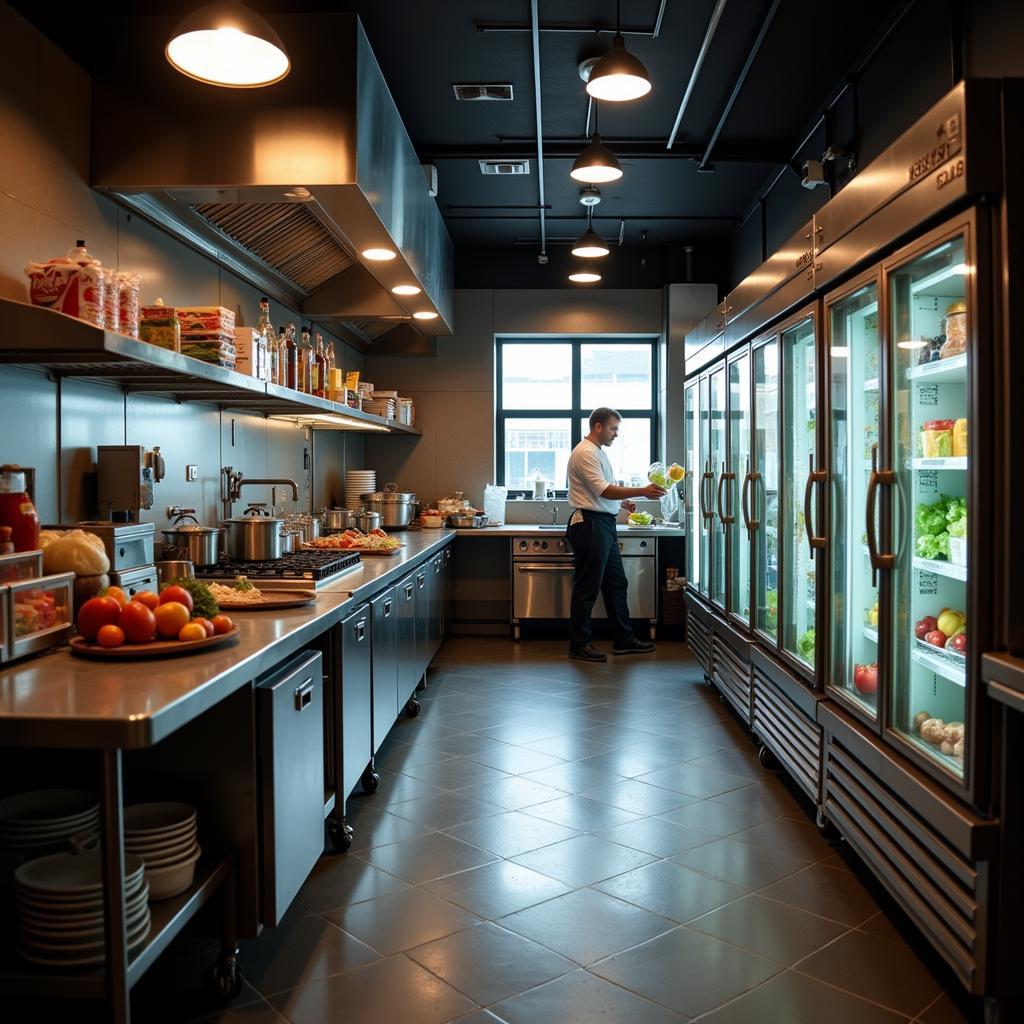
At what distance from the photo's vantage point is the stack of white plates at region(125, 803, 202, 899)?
7.11 ft

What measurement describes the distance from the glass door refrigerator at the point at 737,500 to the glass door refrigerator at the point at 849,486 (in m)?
1.51

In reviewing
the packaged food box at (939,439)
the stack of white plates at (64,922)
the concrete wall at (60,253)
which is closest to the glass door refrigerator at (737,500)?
the packaged food box at (939,439)

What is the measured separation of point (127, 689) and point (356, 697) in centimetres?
165

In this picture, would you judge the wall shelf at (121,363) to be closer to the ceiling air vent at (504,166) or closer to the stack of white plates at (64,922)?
the stack of white plates at (64,922)

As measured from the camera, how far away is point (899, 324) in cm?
285

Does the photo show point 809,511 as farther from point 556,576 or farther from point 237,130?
point 556,576

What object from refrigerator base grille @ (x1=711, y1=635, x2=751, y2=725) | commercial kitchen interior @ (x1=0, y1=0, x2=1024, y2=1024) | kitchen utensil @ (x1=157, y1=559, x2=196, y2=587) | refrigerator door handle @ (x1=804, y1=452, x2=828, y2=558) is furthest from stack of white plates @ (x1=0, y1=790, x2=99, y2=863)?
refrigerator base grille @ (x1=711, y1=635, x2=751, y2=725)

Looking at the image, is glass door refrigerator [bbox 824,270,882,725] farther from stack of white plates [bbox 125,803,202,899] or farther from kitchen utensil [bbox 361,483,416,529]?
kitchen utensil [bbox 361,483,416,529]

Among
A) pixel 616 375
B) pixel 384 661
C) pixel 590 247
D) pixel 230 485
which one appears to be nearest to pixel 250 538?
pixel 230 485

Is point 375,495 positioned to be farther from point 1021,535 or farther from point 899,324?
point 1021,535

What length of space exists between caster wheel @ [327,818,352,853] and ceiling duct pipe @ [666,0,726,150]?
12.5ft

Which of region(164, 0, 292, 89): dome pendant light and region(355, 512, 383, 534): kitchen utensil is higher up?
region(164, 0, 292, 89): dome pendant light

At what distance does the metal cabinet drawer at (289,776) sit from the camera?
2.43 meters

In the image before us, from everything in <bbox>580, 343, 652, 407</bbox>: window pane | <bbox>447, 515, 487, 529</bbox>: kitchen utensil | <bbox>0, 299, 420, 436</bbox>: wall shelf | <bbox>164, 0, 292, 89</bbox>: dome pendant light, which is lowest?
<bbox>447, 515, 487, 529</bbox>: kitchen utensil
